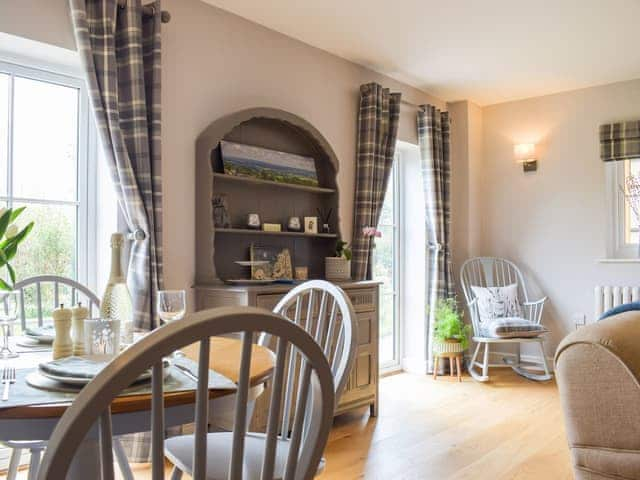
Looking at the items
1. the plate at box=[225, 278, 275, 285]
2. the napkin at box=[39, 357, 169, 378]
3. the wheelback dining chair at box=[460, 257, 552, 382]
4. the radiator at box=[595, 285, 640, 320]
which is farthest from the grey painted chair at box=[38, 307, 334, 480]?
the radiator at box=[595, 285, 640, 320]

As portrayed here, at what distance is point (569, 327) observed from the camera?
516 cm

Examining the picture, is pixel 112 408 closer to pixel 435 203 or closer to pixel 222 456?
pixel 222 456

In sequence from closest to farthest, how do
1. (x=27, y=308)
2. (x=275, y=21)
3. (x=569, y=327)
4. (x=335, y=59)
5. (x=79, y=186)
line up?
(x=27, y=308) → (x=79, y=186) → (x=275, y=21) → (x=335, y=59) → (x=569, y=327)

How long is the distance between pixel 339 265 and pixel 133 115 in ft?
5.39

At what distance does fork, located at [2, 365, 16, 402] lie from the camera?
3.69 feet

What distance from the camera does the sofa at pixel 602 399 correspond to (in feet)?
5.81

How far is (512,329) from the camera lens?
4.62 metres

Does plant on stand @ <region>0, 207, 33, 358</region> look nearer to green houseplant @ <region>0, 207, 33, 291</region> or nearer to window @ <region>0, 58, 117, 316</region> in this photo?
green houseplant @ <region>0, 207, 33, 291</region>

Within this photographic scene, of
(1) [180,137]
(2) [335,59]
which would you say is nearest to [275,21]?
(2) [335,59]

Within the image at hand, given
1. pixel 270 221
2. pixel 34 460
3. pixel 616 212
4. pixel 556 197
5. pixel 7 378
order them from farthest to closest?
pixel 556 197 < pixel 616 212 < pixel 270 221 < pixel 34 460 < pixel 7 378

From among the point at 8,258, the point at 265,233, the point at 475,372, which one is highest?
the point at 265,233

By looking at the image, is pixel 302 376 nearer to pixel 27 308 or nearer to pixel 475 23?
pixel 27 308

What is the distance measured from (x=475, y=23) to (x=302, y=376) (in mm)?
3222

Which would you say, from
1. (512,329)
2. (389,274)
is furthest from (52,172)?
(512,329)
